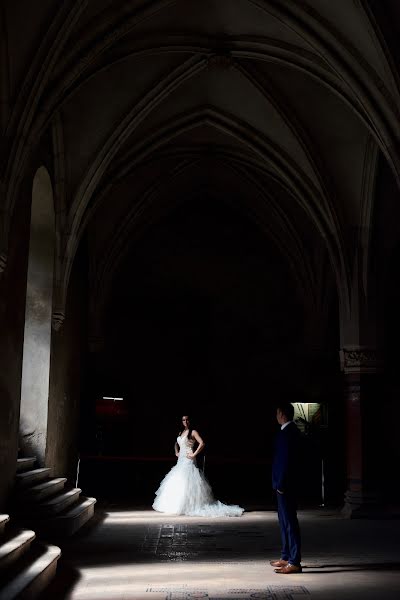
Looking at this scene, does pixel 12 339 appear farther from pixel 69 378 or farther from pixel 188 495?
pixel 69 378

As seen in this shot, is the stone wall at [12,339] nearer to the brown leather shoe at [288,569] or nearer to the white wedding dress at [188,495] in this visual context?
the white wedding dress at [188,495]

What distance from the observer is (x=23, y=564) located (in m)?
5.78

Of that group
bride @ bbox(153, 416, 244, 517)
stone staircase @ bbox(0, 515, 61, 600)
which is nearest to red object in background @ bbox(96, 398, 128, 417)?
bride @ bbox(153, 416, 244, 517)

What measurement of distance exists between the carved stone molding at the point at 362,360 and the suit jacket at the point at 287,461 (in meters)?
6.03

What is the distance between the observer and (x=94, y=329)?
16078 millimetres

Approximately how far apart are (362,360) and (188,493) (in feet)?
11.5

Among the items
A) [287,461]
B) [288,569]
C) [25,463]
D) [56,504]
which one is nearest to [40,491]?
[56,504]

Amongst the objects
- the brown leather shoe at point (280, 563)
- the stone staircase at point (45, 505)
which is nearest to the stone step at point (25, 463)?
the stone staircase at point (45, 505)

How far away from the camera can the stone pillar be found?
450 inches

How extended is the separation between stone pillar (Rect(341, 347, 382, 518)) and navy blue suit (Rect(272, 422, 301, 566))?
18.6 ft

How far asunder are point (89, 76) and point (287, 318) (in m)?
9.35

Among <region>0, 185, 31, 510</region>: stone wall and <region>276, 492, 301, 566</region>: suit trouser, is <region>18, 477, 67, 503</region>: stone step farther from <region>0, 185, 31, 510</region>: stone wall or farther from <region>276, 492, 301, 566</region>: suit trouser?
<region>276, 492, 301, 566</region>: suit trouser

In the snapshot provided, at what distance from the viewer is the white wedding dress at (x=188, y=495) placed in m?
10.9

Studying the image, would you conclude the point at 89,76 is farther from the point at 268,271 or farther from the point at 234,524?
the point at 268,271
